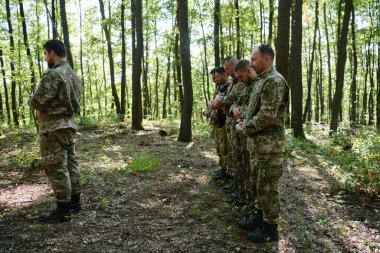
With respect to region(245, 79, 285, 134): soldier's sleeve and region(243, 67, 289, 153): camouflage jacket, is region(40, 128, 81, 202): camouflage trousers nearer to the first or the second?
region(243, 67, 289, 153): camouflage jacket

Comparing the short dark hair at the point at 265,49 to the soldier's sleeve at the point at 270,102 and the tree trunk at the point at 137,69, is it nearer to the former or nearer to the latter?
the soldier's sleeve at the point at 270,102

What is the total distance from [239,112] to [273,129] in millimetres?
1012

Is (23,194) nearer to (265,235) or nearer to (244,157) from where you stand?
(244,157)

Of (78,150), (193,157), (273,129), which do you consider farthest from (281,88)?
(78,150)

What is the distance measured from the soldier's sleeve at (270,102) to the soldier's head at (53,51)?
10.3 ft

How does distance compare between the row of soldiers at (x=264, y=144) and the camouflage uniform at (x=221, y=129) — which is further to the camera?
the camouflage uniform at (x=221, y=129)

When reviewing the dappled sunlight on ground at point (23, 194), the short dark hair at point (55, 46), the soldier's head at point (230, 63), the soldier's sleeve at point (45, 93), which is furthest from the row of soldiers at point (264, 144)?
the dappled sunlight on ground at point (23, 194)

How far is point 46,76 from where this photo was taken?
4.67 m

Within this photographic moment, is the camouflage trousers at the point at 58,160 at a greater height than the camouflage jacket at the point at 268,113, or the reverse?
the camouflage jacket at the point at 268,113

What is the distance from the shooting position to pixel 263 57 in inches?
158

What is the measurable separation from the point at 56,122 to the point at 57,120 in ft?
0.13

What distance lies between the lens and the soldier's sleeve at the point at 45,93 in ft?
15.1

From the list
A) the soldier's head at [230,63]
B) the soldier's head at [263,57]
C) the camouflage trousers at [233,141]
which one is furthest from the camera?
the soldier's head at [230,63]

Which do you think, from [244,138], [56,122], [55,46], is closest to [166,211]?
[244,138]
